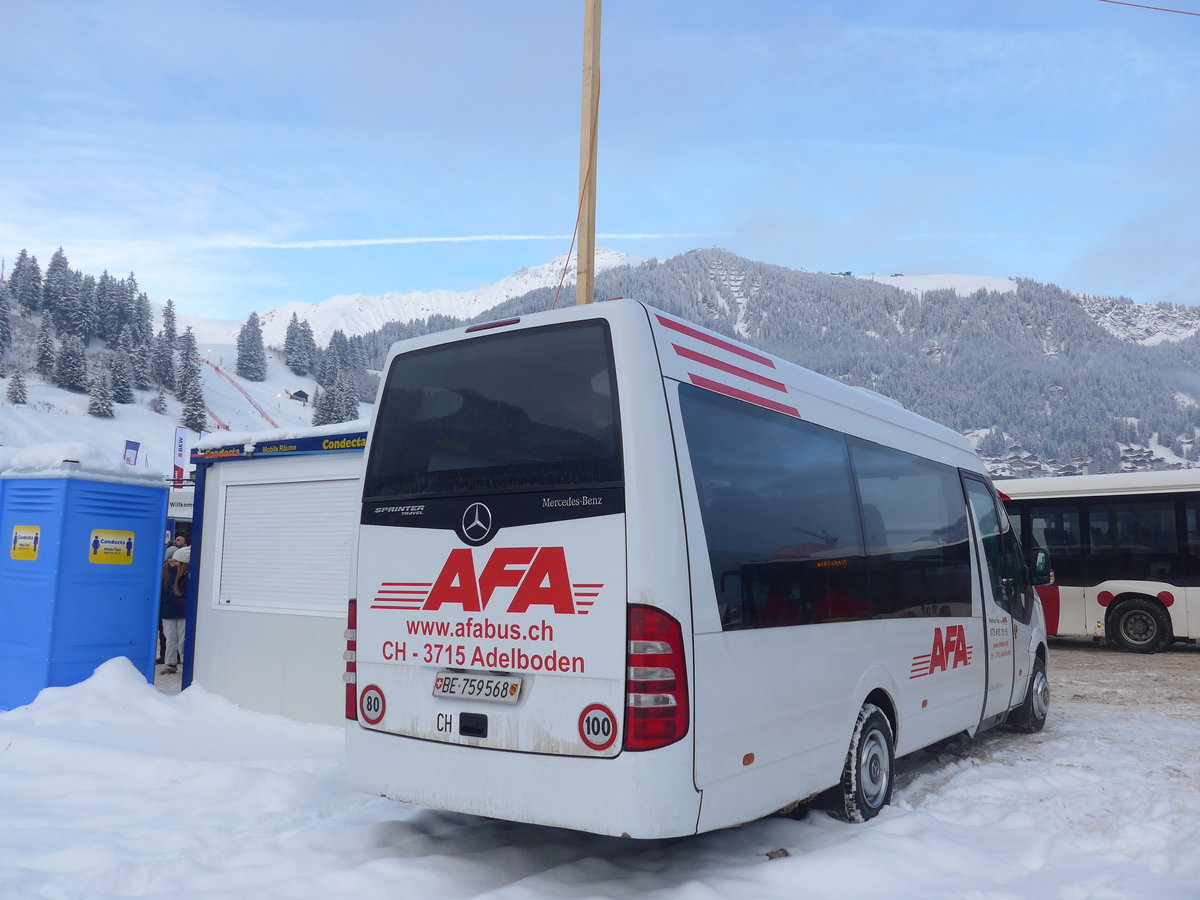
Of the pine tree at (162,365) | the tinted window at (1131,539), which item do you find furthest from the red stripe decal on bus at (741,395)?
the pine tree at (162,365)

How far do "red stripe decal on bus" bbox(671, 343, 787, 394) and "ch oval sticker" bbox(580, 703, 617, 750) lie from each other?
1.60m

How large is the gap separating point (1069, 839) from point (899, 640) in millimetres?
1336

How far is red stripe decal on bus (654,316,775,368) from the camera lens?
4.48 metres

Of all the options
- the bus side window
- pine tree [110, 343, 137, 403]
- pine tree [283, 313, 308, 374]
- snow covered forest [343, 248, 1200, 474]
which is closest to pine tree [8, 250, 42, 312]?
pine tree [110, 343, 137, 403]

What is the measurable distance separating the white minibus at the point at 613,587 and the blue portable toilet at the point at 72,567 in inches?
210

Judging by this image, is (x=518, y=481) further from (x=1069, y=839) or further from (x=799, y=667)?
(x=1069, y=839)

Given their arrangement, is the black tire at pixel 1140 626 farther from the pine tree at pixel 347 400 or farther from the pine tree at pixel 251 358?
the pine tree at pixel 251 358

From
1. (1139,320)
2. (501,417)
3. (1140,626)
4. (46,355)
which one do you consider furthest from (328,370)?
(1139,320)

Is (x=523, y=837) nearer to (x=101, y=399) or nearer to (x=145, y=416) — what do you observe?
(x=101, y=399)

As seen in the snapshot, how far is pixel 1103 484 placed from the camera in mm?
16078

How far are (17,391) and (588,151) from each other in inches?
3622

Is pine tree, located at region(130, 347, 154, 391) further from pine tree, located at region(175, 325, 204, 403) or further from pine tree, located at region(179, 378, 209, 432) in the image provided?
pine tree, located at region(179, 378, 209, 432)

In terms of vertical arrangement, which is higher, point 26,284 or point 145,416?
point 26,284

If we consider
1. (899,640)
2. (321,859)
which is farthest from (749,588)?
(321,859)
